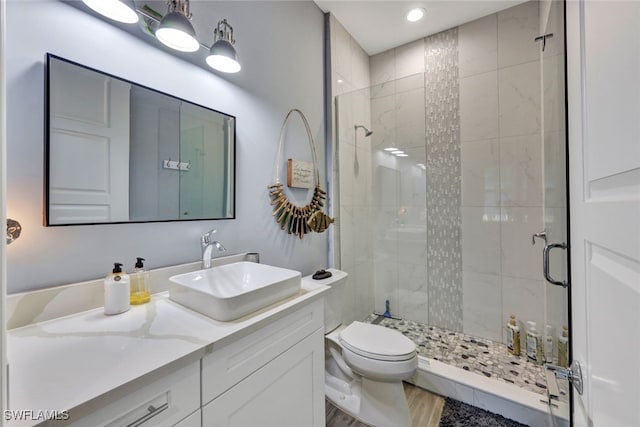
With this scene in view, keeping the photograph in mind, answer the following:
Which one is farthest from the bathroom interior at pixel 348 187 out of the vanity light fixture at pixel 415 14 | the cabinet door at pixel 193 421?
the vanity light fixture at pixel 415 14

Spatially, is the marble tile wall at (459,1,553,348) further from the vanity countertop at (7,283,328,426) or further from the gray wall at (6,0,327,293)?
the vanity countertop at (7,283,328,426)

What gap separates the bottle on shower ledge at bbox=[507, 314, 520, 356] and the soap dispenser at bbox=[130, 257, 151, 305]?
237cm

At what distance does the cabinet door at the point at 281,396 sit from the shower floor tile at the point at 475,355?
3.76 feet

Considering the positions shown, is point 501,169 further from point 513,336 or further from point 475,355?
point 475,355

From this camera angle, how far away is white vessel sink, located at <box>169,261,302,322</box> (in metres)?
0.83

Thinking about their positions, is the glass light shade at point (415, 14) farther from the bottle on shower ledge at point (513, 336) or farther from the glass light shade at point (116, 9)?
the bottle on shower ledge at point (513, 336)

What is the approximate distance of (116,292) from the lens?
86cm

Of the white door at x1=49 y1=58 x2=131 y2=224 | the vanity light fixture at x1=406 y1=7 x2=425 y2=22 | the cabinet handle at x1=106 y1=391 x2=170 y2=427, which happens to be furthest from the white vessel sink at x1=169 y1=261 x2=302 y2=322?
the vanity light fixture at x1=406 y1=7 x2=425 y2=22

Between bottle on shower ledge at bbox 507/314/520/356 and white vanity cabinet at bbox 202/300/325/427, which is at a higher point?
white vanity cabinet at bbox 202/300/325/427

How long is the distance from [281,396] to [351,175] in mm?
1738

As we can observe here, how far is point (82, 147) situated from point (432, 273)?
2402mm

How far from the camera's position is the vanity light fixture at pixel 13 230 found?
0.74 m

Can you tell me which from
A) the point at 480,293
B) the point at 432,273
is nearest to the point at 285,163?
the point at 432,273

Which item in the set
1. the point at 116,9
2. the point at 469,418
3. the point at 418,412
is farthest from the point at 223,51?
the point at 469,418
